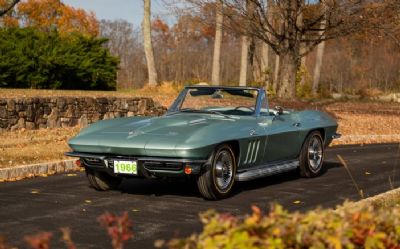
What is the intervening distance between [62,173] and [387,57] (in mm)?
50390

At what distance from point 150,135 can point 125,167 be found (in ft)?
1.52

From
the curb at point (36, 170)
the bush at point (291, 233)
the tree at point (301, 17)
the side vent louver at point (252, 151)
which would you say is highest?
the tree at point (301, 17)

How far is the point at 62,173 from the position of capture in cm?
1027

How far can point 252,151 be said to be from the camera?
8.21m

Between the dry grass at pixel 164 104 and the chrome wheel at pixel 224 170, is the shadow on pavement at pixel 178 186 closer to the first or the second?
the chrome wheel at pixel 224 170

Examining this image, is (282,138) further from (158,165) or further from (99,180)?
(99,180)

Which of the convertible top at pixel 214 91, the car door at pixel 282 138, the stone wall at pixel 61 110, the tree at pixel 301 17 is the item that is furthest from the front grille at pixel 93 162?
the tree at pixel 301 17

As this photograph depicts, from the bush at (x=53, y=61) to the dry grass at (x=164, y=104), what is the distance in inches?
76.7

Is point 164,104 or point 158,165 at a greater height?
point 158,165

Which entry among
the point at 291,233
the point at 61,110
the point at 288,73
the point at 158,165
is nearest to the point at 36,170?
the point at 158,165

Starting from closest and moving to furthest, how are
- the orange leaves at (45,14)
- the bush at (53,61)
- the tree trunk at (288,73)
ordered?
the tree trunk at (288,73), the bush at (53,61), the orange leaves at (45,14)

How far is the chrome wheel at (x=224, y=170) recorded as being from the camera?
7.56 meters

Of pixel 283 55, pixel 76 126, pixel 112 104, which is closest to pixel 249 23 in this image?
pixel 283 55

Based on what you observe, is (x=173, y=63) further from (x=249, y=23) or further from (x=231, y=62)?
(x=249, y=23)
